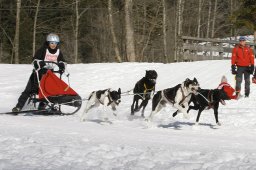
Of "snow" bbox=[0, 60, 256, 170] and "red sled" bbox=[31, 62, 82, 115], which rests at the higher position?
"red sled" bbox=[31, 62, 82, 115]

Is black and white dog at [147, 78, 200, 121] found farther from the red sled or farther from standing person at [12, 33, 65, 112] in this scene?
standing person at [12, 33, 65, 112]

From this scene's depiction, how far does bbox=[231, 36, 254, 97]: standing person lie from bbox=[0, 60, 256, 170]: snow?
0.50 metres

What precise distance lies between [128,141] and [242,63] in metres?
6.61

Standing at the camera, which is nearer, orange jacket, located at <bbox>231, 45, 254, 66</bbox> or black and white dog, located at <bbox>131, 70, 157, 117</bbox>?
black and white dog, located at <bbox>131, 70, 157, 117</bbox>

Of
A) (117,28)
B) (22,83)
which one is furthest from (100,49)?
(22,83)

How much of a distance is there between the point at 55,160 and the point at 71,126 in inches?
132

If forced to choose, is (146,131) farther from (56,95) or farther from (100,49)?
(100,49)

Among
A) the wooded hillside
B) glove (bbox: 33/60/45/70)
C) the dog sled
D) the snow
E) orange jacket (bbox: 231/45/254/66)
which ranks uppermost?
the wooded hillside

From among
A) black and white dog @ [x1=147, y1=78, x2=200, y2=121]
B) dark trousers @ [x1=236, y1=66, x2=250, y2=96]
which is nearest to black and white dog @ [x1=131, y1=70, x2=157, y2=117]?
black and white dog @ [x1=147, y1=78, x2=200, y2=121]

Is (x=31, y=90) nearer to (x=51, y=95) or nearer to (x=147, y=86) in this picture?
(x=51, y=95)

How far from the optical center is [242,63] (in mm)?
13023

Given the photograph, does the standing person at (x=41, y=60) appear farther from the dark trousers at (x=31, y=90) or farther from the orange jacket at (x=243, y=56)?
the orange jacket at (x=243, y=56)

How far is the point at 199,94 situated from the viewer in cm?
924

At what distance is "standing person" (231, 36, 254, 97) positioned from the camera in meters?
13.0
